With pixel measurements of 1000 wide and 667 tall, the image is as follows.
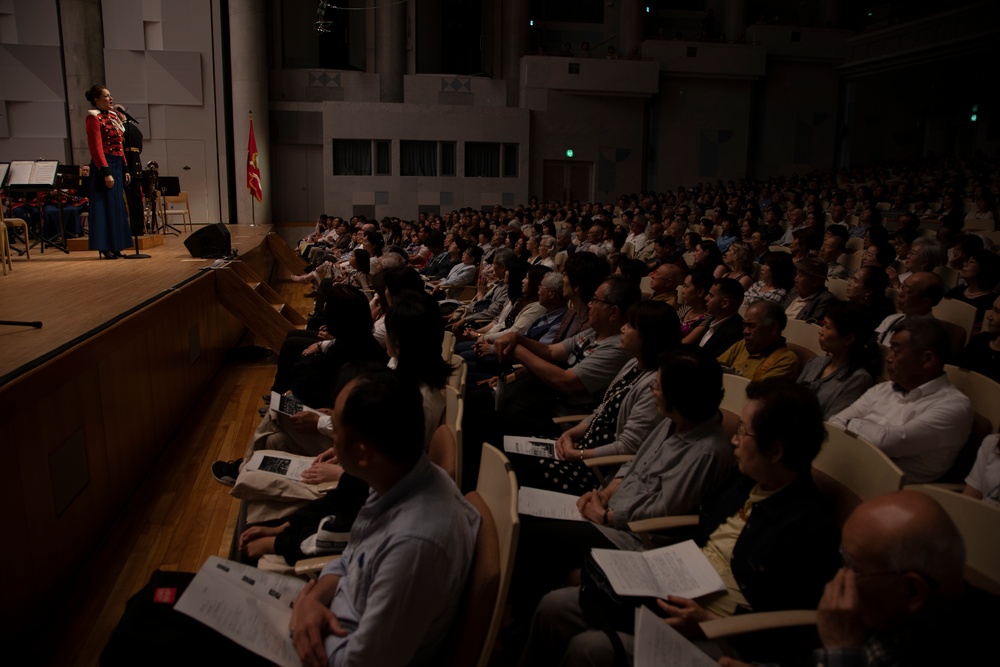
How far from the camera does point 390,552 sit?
4.54 ft

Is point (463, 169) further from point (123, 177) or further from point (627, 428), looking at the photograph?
point (627, 428)

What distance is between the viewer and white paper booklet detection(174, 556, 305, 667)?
1.49m

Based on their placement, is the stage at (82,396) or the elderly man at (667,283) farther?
the elderly man at (667,283)

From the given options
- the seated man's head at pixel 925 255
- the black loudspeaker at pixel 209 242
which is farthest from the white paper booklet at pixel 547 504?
the black loudspeaker at pixel 209 242

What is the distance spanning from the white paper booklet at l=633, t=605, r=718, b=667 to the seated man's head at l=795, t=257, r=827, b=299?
10.6ft

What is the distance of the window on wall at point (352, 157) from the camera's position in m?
16.1

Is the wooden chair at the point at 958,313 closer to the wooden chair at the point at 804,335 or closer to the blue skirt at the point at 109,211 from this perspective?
the wooden chair at the point at 804,335

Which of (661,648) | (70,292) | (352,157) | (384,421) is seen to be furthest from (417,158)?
(661,648)

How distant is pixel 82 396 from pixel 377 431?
78.1 inches

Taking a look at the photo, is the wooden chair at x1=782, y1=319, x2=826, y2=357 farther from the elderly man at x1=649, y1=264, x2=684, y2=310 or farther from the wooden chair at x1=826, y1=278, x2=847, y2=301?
the wooden chair at x1=826, y1=278, x2=847, y2=301

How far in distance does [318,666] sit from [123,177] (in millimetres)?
6075

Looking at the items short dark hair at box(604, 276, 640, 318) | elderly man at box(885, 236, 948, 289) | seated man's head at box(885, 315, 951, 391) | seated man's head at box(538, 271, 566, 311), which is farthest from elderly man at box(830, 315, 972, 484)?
elderly man at box(885, 236, 948, 289)

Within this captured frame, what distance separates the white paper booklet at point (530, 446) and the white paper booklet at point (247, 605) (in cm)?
112

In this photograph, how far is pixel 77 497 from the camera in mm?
2771
